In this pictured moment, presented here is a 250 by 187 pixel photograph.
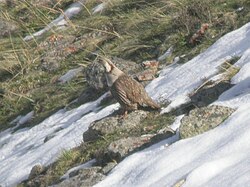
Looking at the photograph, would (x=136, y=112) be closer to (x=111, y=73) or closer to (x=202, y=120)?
(x=111, y=73)

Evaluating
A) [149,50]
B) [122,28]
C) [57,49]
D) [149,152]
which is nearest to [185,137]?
[149,152]

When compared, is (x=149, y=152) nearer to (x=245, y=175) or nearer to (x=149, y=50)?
(x=245, y=175)

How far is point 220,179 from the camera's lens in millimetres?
4965

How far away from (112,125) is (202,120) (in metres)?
1.84

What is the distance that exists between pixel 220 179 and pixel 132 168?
149 cm

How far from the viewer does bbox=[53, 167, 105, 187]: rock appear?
6621 mm

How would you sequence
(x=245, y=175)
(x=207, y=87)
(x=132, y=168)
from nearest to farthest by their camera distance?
(x=245, y=175) < (x=132, y=168) < (x=207, y=87)

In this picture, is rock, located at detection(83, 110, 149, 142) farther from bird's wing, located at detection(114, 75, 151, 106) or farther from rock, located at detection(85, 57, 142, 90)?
rock, located at detection(85, 57, 142, 90)

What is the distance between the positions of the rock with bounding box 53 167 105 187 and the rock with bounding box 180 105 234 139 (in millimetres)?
924

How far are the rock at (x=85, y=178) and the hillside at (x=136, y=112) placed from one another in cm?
1

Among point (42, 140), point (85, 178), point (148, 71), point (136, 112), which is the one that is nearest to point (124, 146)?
point (85, 178)

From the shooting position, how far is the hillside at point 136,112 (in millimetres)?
6016

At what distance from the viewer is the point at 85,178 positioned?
6777 millimetres

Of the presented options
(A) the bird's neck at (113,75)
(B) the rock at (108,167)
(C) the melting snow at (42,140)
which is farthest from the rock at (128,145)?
(C) the melting snow at (42,140)
